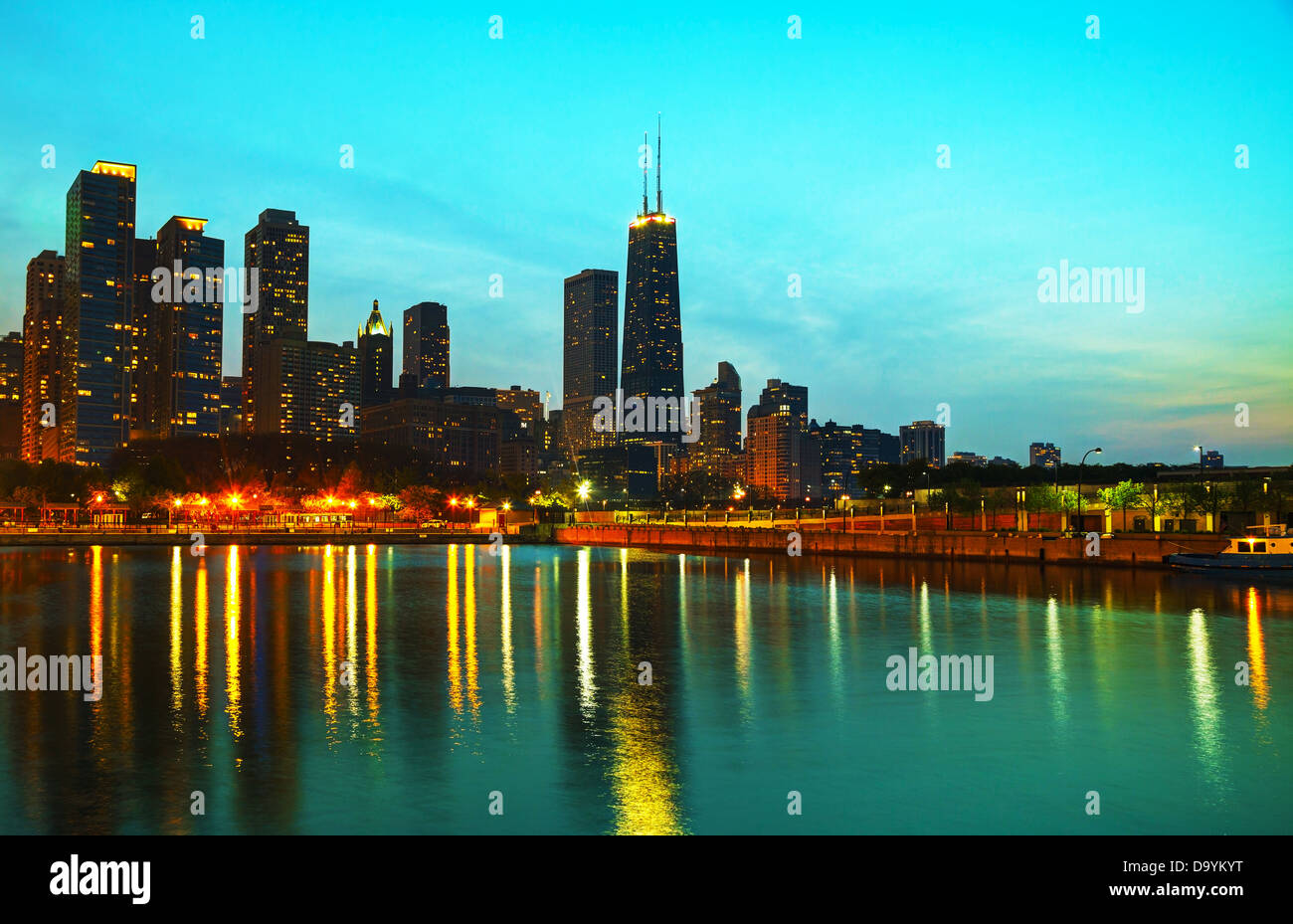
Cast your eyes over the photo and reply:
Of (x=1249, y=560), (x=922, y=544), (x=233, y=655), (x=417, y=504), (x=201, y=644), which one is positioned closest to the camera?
(x=233, y=655)

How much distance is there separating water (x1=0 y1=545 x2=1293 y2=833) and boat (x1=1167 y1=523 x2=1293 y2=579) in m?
21.6

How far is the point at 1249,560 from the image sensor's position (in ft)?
202

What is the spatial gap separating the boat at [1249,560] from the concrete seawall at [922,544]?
153 inches

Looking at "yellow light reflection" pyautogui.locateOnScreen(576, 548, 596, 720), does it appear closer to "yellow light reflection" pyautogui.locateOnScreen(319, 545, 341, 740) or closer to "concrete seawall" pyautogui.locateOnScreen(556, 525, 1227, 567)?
"yellow light reflection" pyautogui.locateOnScreen(319, 545, 341, 740)

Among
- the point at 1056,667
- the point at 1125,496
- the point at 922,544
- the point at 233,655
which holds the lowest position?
the point at 1056,667

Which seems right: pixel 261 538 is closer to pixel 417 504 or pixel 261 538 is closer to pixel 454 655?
pixel 417 504

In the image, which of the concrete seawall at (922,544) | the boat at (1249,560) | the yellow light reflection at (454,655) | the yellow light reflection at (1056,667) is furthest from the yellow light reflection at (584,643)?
the boat at (1249,560)

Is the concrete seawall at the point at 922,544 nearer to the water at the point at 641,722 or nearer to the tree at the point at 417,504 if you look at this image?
the water at the point at 641,722

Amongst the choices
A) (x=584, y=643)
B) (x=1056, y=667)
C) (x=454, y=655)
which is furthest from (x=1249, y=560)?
(x=454, y=655)

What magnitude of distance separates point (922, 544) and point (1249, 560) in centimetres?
2750

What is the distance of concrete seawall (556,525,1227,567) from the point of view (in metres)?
69.2

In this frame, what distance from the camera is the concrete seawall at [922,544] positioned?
2726 inches

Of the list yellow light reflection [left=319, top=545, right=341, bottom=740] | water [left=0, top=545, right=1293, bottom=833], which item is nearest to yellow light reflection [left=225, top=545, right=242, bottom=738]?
water [left=0, top=545, right=1293, bottom=833]

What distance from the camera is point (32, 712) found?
19828 millimetres
